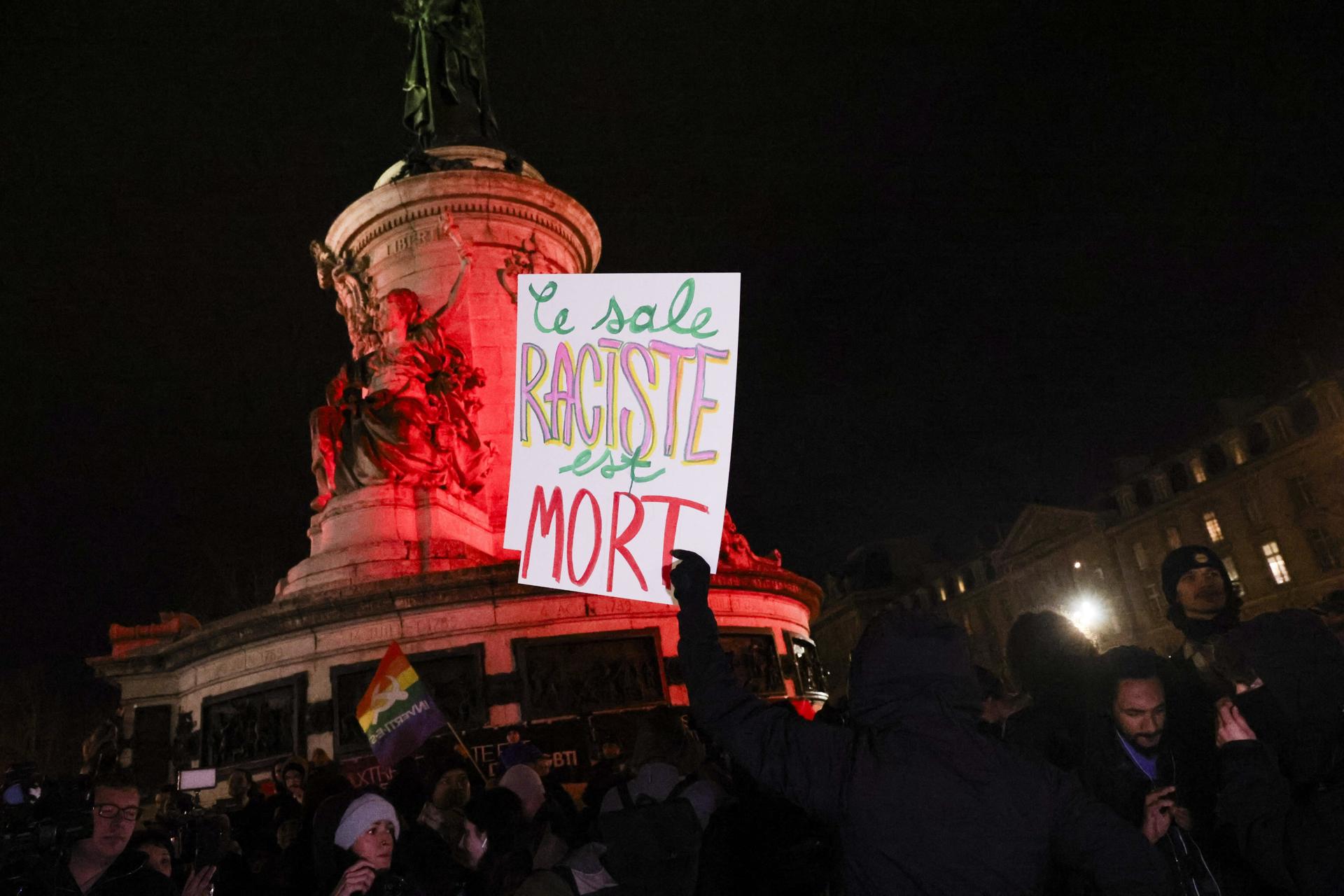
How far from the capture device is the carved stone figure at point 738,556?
13.4m

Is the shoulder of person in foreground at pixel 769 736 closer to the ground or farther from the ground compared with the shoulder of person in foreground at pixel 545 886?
farther from the ground

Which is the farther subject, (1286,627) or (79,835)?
(79,835)

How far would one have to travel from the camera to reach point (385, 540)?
12602 millimetres

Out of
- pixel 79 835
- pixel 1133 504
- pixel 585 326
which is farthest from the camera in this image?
pixel 1133 504

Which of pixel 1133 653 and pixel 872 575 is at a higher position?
pixel 872 575

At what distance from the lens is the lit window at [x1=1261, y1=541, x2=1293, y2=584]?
4369cm

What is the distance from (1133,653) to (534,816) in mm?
2913

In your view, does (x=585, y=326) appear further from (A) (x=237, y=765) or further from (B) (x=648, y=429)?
(A) (x=237, y=765)

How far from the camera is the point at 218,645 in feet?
39.1

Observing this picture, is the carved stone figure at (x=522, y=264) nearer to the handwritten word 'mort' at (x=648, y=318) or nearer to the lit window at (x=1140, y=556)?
the handwritten word 'mort' at (x=648, y=318)

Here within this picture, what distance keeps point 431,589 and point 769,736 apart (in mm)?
9170

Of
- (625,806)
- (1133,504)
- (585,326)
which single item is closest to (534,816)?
(625,806)

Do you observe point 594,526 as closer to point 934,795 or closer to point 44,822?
point 44,822

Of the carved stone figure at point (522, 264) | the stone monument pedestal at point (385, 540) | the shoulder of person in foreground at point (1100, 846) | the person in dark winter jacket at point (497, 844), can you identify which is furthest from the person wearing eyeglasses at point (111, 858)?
the carved stone figure at point (522, 264)
